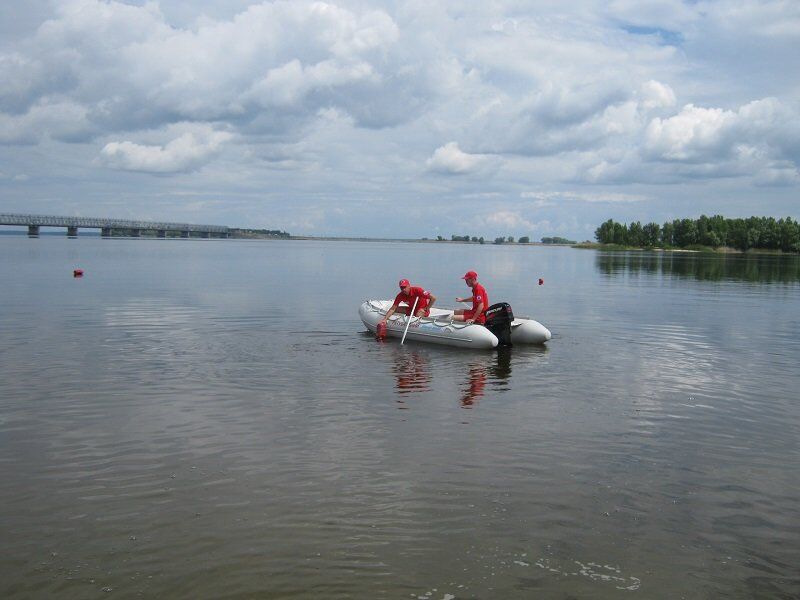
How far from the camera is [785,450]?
12.5 m

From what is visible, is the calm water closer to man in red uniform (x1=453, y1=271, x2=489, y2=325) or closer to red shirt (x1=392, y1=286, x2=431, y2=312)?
man in red uniform (x1=453, y1=271, x2=489, y2=325)

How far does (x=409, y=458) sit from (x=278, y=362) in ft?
30.4

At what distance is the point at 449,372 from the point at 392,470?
348 inches

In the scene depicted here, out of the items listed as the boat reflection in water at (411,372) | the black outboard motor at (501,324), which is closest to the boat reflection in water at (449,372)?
the boat reflection in water at (411,372)

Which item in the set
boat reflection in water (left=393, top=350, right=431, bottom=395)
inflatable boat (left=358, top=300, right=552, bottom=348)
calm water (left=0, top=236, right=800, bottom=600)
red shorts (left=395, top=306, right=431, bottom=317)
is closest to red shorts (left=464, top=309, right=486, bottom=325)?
inflatable boat (left=358, top=300, right=552, bottom=348)

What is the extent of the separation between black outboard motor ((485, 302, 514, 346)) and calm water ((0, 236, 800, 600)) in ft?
4.64

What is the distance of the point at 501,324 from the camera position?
79.0 feet

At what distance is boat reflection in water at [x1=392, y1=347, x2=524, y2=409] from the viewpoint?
1711 cm

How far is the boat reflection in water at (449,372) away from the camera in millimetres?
17109

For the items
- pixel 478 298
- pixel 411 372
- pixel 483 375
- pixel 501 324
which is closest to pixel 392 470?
pixel 411 372

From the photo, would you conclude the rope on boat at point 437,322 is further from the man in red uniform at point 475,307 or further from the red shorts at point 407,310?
the red shorts at point 407,310

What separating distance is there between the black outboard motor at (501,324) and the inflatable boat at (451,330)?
262 millimetres

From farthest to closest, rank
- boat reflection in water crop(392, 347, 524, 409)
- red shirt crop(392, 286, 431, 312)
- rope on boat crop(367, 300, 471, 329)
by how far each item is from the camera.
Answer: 1. red shirt crop(392, 286, 431, 312)
2. rope on boat crop(367, 300, 471, 329)
3. boat reflection in water crop(392, 347, 524, 409)

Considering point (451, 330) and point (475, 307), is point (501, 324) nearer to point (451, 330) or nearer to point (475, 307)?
point (475, 307)
